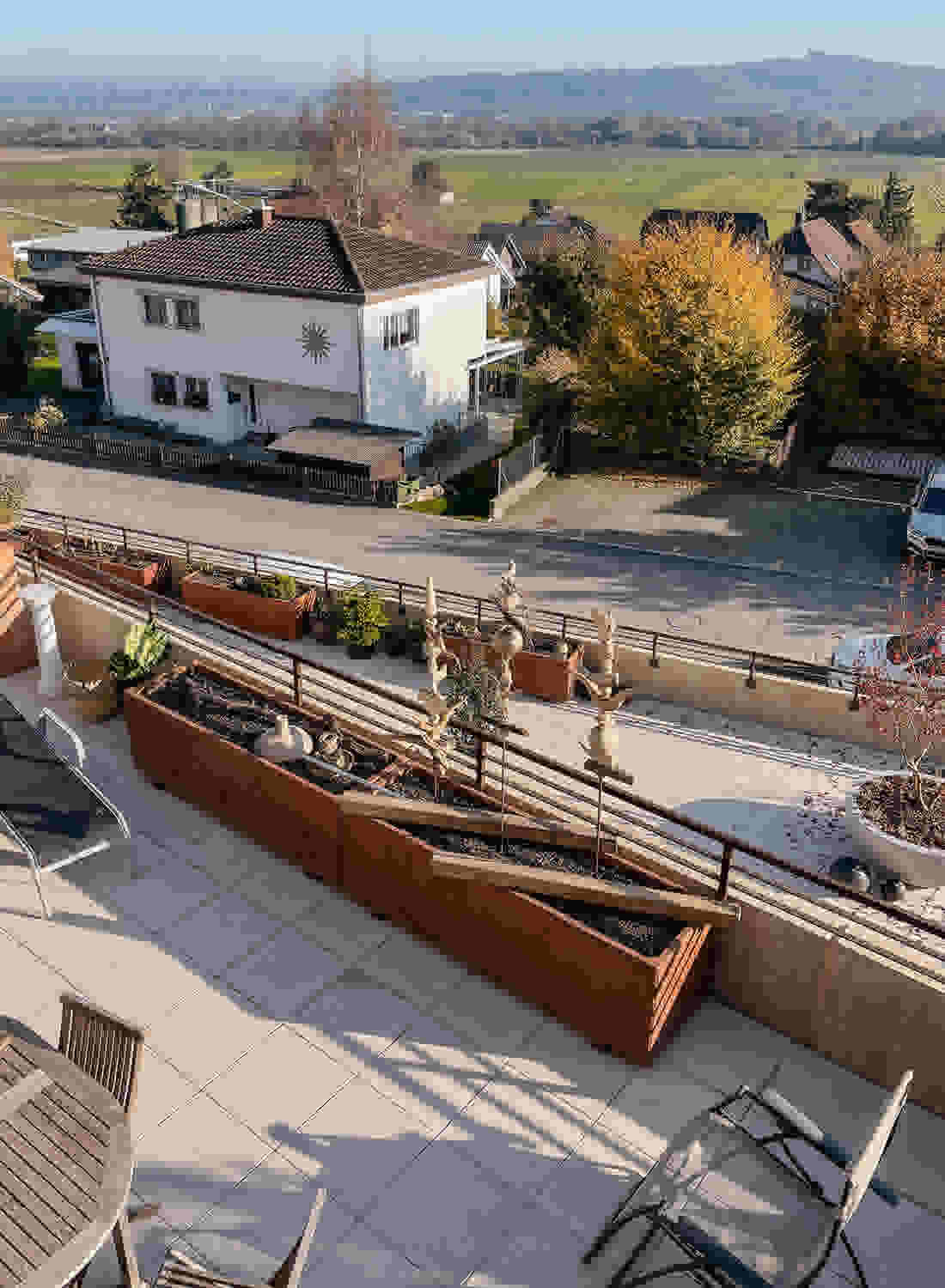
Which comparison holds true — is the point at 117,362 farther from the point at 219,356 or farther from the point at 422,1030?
the point at 422,1030

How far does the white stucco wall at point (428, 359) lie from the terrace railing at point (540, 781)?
14.2 m

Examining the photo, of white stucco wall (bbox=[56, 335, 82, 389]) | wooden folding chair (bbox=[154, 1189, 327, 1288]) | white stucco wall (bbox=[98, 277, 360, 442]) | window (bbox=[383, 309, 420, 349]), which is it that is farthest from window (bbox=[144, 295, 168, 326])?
wooden folding chair (bbox=[154, 1189, 327, 1288])

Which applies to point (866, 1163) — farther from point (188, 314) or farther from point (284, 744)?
point (188, 314)

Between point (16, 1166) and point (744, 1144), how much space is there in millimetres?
4066

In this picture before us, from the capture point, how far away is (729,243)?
1219 inches

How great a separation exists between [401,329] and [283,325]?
3515 mm

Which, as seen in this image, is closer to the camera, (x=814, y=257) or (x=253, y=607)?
(x=253, y=607)

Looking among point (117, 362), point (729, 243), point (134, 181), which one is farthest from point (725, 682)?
point (134, 181)

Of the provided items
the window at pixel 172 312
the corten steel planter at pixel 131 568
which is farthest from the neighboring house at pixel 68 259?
the corten steel planter at pixel 131 568

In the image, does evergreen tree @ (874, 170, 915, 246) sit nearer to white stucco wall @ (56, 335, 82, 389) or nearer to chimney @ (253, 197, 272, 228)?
chimney @ (253, 197, 272, 228)

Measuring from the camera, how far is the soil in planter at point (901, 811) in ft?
36.2

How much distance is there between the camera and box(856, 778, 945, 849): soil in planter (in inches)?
434

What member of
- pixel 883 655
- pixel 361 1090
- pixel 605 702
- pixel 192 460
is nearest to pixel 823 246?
pixel 192 460

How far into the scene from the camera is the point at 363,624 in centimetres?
1722
